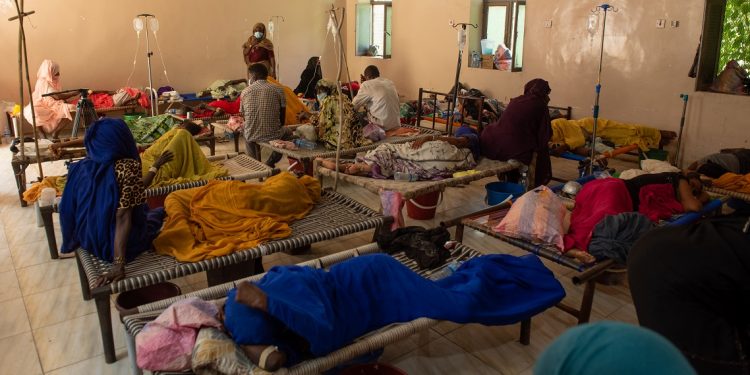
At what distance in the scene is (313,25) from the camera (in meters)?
10.3

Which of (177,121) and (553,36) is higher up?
(553,36)

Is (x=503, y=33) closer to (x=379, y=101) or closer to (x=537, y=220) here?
(x=379, y=101)

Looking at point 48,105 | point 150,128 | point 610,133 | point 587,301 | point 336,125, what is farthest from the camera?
point 48,105

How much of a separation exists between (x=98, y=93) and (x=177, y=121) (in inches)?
98.6

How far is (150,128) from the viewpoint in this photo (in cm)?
568

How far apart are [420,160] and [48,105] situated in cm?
516

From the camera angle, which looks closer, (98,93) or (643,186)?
(643,186)

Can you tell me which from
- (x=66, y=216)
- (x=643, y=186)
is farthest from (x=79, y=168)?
(x=643, y=186)

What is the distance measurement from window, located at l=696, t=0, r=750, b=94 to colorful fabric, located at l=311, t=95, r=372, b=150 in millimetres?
3651

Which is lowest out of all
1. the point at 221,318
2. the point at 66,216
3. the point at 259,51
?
the point at 221,318

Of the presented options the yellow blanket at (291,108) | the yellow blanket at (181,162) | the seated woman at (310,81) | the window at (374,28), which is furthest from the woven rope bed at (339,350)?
the window at (374,28)

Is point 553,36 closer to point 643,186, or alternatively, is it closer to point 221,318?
point 643,186

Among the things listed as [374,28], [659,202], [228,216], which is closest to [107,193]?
[228,216]

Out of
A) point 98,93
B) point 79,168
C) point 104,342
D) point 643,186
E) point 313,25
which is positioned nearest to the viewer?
point 104,342
